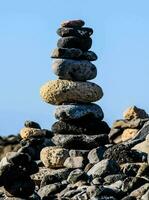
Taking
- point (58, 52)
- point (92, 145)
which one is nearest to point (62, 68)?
point (58, 52)

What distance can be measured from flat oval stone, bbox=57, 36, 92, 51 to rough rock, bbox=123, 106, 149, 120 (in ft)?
10.8

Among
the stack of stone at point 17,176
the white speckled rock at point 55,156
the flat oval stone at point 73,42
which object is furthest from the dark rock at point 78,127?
the stack of stone at point 17,176

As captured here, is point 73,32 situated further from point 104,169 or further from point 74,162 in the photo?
point 104,169

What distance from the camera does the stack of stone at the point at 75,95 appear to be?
26.7 meters

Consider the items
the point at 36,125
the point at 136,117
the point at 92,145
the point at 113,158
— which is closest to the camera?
the point at 113,158

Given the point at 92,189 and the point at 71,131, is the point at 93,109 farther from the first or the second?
the point at 92,189

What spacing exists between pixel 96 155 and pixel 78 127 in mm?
2238

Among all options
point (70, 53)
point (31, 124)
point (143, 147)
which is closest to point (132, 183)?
point (143, 147)

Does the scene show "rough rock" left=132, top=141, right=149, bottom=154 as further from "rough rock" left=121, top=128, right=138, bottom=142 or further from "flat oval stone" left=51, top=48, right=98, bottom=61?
"flat oval stone" left=51, top=48, right=98, bottom=61

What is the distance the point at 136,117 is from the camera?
29.5 metres

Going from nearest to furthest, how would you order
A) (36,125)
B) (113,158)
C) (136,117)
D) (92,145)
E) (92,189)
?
1. (92,189)
2. (113,158)
3. (92,145)
4. (136,117)
5. (36,125)

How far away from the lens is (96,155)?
2494cm

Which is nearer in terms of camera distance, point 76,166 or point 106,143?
point 76,166

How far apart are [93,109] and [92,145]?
3.60 ft
